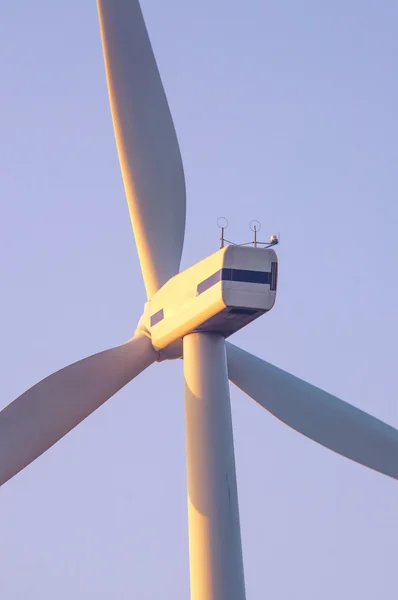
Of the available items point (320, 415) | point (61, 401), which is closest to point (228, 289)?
point (61, 401)

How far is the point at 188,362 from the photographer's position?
3156 centimetres

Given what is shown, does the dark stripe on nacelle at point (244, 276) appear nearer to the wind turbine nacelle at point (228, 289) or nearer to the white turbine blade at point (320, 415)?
the wind turbine nacelle at point (228, 289)

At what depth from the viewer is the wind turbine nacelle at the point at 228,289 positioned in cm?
2948

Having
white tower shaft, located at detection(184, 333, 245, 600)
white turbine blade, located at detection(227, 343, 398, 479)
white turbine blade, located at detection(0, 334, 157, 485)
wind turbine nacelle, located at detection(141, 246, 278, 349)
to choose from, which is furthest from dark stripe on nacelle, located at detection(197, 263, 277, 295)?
white turbine blade, located at detection(227, 343, 398, 479)

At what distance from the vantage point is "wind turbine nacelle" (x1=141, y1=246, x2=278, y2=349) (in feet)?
96.7

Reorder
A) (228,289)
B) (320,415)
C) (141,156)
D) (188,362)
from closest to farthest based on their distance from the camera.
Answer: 1. (228,289)
2. (188,362)
3. (320,415)
4. (141,156)

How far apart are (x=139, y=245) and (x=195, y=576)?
8651mm

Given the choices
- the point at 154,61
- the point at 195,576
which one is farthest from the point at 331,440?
the point at 154,61

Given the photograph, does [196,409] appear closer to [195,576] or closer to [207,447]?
[207,447]

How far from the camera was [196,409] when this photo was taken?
3109cm

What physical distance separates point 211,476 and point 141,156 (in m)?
8.58

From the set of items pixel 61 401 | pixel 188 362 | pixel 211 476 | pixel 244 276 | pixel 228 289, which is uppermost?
pixel 244 276

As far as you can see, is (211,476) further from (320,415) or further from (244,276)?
(244,276)

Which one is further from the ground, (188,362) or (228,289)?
(188,362)
